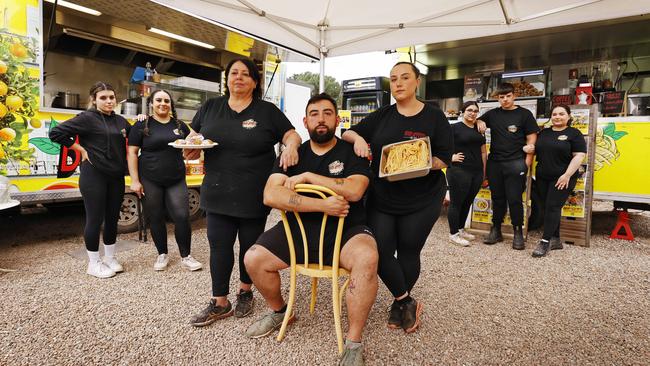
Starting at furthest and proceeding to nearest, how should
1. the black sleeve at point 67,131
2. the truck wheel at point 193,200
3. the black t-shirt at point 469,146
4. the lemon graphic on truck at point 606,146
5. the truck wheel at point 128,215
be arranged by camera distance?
the truck wheel at point 193,200, the lemon graphic on truck at point 606,146, the truck wheel at point 128,215, the black t-shirt at point 469,146, the black sleeve at point 67,131

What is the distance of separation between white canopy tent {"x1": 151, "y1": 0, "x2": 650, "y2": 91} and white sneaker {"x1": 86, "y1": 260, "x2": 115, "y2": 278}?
7.82 feet

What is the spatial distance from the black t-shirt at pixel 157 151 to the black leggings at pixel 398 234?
2000mm

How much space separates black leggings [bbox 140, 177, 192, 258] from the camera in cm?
343

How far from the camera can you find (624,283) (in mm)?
3410

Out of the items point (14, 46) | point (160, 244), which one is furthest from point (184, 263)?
point (14, 46)

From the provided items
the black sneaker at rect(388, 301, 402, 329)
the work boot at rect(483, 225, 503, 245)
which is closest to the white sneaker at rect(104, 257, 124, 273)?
the black sneaker at rect(388, 301, 402, 329)

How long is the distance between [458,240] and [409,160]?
3062 millimetres

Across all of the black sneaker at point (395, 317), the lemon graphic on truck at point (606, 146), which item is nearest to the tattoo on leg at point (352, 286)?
the black sneaker at point (395, 317)

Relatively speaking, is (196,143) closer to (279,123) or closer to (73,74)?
(279,123)

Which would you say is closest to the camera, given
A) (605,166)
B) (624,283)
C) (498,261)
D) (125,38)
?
(624,283)

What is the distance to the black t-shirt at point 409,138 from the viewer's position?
7.58ft

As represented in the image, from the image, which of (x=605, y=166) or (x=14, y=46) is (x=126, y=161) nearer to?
(x=14, y=46)

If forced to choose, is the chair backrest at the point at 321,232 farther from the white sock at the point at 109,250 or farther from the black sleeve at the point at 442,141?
the white sock at the point at 109,250

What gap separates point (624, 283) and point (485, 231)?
194 centimetres
